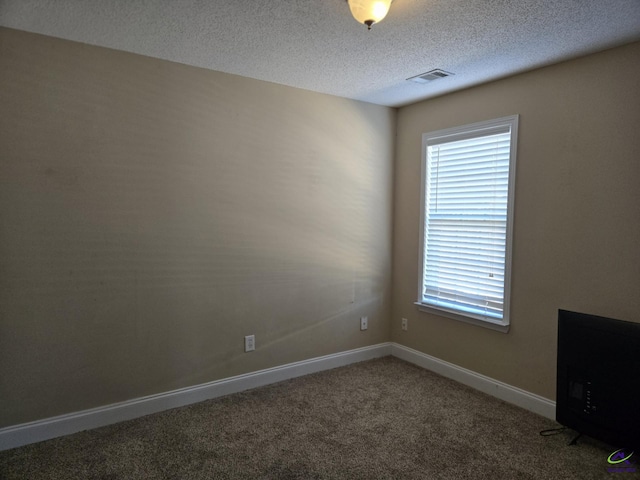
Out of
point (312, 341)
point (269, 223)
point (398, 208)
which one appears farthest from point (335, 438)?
point (398, 208)

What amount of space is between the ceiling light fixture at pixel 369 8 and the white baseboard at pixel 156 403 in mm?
2675

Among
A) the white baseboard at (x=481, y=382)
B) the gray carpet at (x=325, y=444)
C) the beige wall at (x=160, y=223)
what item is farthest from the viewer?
the white baseboard at (x=481, y=382)

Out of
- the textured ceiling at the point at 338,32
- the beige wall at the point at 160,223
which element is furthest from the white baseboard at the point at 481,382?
the textured ceiling at the point at 338,32

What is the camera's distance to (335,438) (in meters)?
2.54

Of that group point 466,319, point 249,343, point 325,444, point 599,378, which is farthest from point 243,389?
point 599,378

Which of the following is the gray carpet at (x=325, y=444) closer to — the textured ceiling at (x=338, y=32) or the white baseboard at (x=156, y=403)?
the white baseboard at (x=156, y=403)

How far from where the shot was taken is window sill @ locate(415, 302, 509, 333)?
309 centimetres

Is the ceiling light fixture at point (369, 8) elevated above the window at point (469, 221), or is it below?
above

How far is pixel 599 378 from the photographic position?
2.39 metres

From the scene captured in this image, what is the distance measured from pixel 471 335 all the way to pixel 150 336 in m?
2.53

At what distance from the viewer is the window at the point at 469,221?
10.1 feet

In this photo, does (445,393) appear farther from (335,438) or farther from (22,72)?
(22,72)

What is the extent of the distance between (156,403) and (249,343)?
79 centimetres

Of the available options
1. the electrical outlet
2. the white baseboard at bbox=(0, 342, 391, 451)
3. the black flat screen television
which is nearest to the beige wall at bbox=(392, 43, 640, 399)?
the black flat screen television
